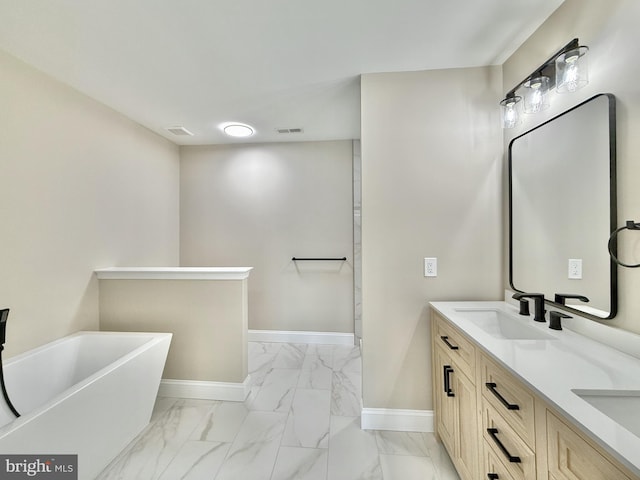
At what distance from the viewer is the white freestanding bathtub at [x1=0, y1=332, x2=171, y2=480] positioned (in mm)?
1174

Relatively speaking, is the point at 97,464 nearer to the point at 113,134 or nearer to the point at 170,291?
the point at 170,291

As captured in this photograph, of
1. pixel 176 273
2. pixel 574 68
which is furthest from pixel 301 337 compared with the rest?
pixel 574 68

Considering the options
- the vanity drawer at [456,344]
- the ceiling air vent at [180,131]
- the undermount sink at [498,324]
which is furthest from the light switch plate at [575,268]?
the ceiling air vent at [180,131]

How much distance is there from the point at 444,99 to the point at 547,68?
1.88 ft

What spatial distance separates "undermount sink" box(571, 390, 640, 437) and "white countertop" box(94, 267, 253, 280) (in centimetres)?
201

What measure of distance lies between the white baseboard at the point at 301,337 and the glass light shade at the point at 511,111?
2679mm

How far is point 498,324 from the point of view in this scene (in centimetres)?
159

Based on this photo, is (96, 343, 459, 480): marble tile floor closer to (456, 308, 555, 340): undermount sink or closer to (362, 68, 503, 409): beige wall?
(362, 68, 503, 409): beige wall

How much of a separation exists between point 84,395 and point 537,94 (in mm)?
2949

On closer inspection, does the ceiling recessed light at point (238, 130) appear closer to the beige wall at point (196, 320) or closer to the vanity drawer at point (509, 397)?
the beige wall at point (196, 320)

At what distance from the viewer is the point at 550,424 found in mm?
770

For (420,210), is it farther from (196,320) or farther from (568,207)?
(196,320)

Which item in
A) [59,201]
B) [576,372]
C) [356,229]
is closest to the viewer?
[576,372]

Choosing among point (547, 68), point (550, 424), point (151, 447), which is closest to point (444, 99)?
point (547, 68)
